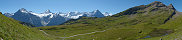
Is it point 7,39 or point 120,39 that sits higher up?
point 7,39

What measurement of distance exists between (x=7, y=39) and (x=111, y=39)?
80782mm

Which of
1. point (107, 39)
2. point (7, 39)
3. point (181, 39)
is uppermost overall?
point (7, 39)

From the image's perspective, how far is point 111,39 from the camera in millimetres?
91875

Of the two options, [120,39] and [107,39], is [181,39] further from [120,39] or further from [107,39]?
[107,39]

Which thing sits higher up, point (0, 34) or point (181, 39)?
point (0, 34)

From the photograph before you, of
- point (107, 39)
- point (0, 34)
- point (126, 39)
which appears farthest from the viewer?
point (107, 39)

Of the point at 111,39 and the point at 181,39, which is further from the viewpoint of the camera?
the point at 111,39

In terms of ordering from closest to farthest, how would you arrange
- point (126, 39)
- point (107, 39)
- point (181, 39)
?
point (181, 39) < point (126, 39) < point (107, 39)

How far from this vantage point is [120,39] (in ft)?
288

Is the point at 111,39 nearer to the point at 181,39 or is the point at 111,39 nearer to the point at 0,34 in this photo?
the point at 181,39

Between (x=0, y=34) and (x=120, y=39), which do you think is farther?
(x=120, y=39)

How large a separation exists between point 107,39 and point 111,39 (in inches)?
126

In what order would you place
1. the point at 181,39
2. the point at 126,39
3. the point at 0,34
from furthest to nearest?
A: the point at 126,39 < the point at 181,39 < the point at 0,34

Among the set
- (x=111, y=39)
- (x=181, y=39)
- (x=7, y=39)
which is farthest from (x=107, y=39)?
(x=7, y=39)
